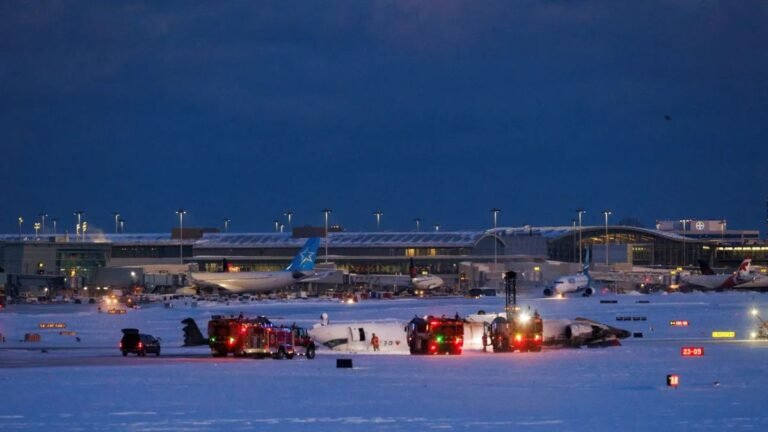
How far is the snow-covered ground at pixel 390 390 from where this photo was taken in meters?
26.0

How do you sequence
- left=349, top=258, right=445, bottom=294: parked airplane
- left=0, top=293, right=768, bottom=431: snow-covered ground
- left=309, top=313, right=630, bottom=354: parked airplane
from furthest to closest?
1. left=349, top=258, right=445, bottom=294: parked airplane
2. left=309, top=313, right=630, bottom=354: parked airplane
3. left=0, top=293, right=768, bottom=431: snow-covered ground

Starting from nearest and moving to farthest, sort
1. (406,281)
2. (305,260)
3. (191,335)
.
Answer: (191,335)
(305,260)
(406,281)

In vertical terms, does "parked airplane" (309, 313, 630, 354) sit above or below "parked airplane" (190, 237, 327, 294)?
below

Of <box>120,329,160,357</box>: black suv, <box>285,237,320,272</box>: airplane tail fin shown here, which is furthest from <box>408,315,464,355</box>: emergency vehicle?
<box>285,237,320,272</box>: airplane tail fin

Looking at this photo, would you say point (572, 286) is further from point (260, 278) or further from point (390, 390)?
point (390, 390)

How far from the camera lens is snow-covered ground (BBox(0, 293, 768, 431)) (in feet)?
85.3

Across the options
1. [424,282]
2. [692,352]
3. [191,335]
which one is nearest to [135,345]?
[191,335]

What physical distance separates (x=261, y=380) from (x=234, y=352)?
468 inches

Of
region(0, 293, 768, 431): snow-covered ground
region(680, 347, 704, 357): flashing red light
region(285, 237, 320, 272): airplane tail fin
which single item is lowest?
region(0, 293, 768, 431): snow-covered ground

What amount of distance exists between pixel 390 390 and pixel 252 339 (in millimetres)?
15430

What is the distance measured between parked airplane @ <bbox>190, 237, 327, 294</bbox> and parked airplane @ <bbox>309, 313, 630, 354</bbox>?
78.7 meters

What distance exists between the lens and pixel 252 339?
47594 mm

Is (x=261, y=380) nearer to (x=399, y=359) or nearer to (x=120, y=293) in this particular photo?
(x=399, y=359)

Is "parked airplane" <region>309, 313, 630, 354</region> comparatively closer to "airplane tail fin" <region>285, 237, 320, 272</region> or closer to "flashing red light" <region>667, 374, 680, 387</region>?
"flashing red light" <region>667, 374, 680, 387</region>
